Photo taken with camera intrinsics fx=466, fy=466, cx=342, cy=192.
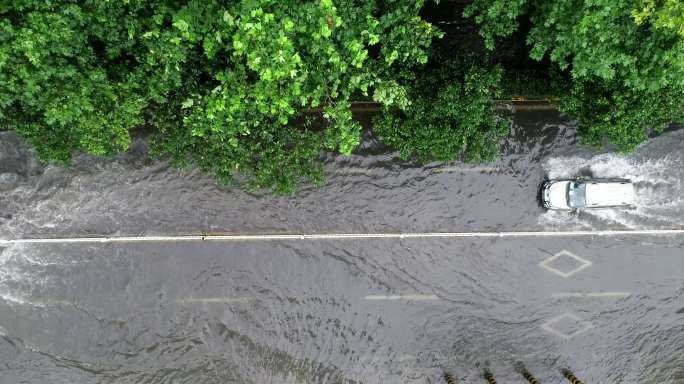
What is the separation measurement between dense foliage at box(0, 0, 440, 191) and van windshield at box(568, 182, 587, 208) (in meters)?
8.38

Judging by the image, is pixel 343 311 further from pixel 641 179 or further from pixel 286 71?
pixel 641 179

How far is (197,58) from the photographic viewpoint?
36.8 feet

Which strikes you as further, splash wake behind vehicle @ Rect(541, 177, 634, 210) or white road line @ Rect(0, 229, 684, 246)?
white road line @ Rect(0, 229, 684, 246)

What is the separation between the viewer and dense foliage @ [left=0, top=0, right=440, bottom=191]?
8.80 m

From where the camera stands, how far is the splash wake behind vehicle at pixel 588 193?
16312mm

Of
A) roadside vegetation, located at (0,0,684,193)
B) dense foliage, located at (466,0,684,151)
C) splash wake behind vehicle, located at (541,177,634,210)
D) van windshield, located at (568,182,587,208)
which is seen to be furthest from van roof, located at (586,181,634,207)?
dense foliage, located at (466,0,684,151)

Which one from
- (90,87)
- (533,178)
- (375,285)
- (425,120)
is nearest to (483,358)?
(375,285)

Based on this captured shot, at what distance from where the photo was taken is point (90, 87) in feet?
33.6

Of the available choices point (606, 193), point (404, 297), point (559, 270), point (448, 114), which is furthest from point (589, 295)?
point (448, 114)

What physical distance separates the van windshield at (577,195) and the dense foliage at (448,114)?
427 cm

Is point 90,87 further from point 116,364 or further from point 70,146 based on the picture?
point 116,364

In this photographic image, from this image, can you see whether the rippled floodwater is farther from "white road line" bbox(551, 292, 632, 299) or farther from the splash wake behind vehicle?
the splash wake behind vehicle

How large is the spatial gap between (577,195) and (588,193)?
0.36 m

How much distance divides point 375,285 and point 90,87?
1119 centimetres
